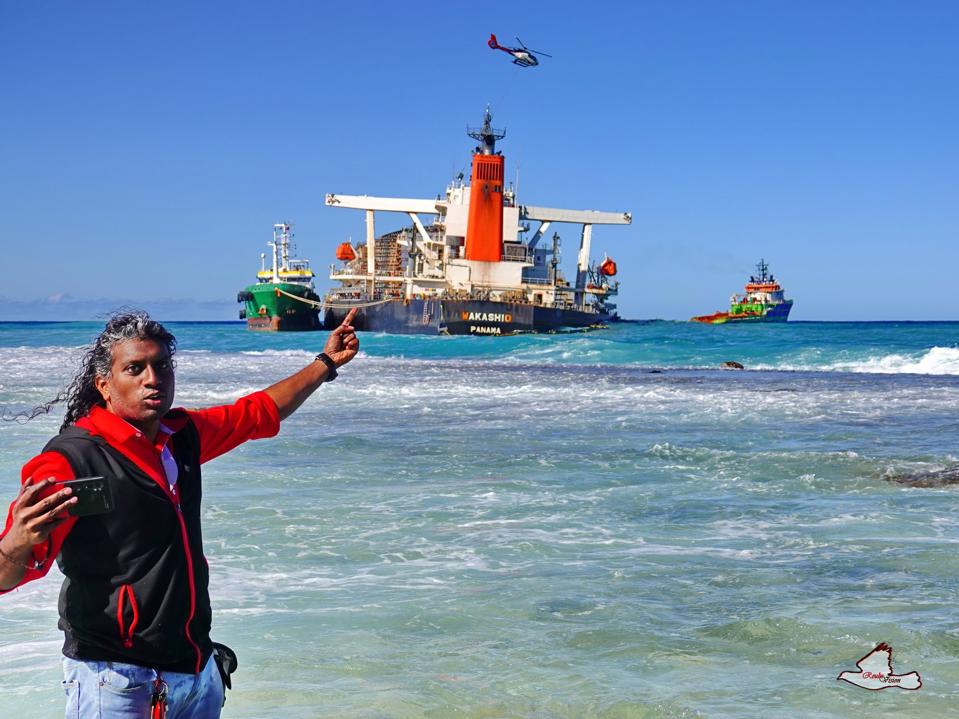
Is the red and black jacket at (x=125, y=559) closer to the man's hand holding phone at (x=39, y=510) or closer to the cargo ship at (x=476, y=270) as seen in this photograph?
the man's hand holding phone at (x=39, y=510)

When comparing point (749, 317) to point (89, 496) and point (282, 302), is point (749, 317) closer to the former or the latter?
point (282, 302)

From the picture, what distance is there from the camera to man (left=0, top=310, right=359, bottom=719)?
7.12ft

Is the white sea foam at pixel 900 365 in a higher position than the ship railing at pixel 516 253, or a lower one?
lower

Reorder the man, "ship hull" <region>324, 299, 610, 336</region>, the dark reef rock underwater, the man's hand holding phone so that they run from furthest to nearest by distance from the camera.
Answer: "ship hull" <region>324, 299, 610, 336</region>, the dark reef rock underwater, the man, the man's hand holding phone

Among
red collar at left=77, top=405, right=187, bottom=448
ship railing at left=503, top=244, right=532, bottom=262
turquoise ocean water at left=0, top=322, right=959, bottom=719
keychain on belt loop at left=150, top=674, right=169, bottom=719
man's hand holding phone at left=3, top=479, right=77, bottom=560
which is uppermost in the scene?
ship railing at left=503, top=244, right=532, bottom=262

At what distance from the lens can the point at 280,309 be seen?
68562 mm

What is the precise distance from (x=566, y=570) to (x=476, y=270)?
51141 millimetres

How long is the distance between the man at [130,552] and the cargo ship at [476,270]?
49666mm

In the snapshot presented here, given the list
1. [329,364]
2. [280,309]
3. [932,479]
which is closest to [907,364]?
[932,479]

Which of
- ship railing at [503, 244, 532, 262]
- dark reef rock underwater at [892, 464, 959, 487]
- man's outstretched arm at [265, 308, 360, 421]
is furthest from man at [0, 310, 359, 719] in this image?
ship railing at [503, 244, 532, 262]

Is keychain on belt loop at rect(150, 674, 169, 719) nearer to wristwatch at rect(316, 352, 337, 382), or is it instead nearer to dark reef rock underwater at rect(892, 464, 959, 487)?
wristwatch at rect(316, 352, 337, 382)

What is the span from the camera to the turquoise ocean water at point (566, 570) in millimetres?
4145

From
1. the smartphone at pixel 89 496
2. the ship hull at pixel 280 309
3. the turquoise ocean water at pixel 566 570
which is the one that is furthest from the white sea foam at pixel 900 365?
the ship hull at pixel 280 309

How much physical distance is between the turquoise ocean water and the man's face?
1960mm
